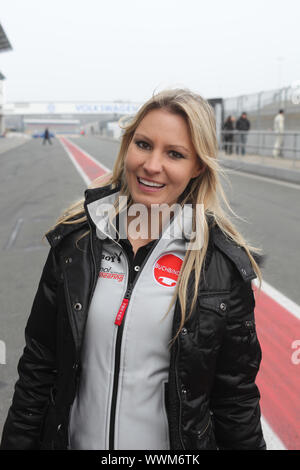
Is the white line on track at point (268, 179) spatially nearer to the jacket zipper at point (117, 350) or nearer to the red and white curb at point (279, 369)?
the red and white curb at point (279, 369)

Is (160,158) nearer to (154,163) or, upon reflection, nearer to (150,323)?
(154,163)

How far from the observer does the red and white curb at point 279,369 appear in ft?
8.95

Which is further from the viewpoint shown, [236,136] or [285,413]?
[236,136]

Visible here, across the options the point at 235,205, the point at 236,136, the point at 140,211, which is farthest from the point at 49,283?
the point at 236,136

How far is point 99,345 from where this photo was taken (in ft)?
4.78

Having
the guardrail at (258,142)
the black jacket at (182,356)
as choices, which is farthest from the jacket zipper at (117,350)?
the guardrail at (258,142)

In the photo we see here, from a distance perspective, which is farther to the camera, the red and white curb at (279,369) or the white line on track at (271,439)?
the red and white curb at (279,369)

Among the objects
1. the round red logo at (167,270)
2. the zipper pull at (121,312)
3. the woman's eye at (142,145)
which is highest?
the woman's eye at (142,145)

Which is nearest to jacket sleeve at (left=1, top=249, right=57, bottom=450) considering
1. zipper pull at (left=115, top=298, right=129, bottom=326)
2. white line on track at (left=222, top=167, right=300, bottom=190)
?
zipper pull at (left=115, top=298, right=129, bottom=326)

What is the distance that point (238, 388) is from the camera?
4.99 feet

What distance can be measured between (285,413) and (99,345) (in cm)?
193

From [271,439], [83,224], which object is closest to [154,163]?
[83,224]

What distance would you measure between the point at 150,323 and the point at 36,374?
461 mm
